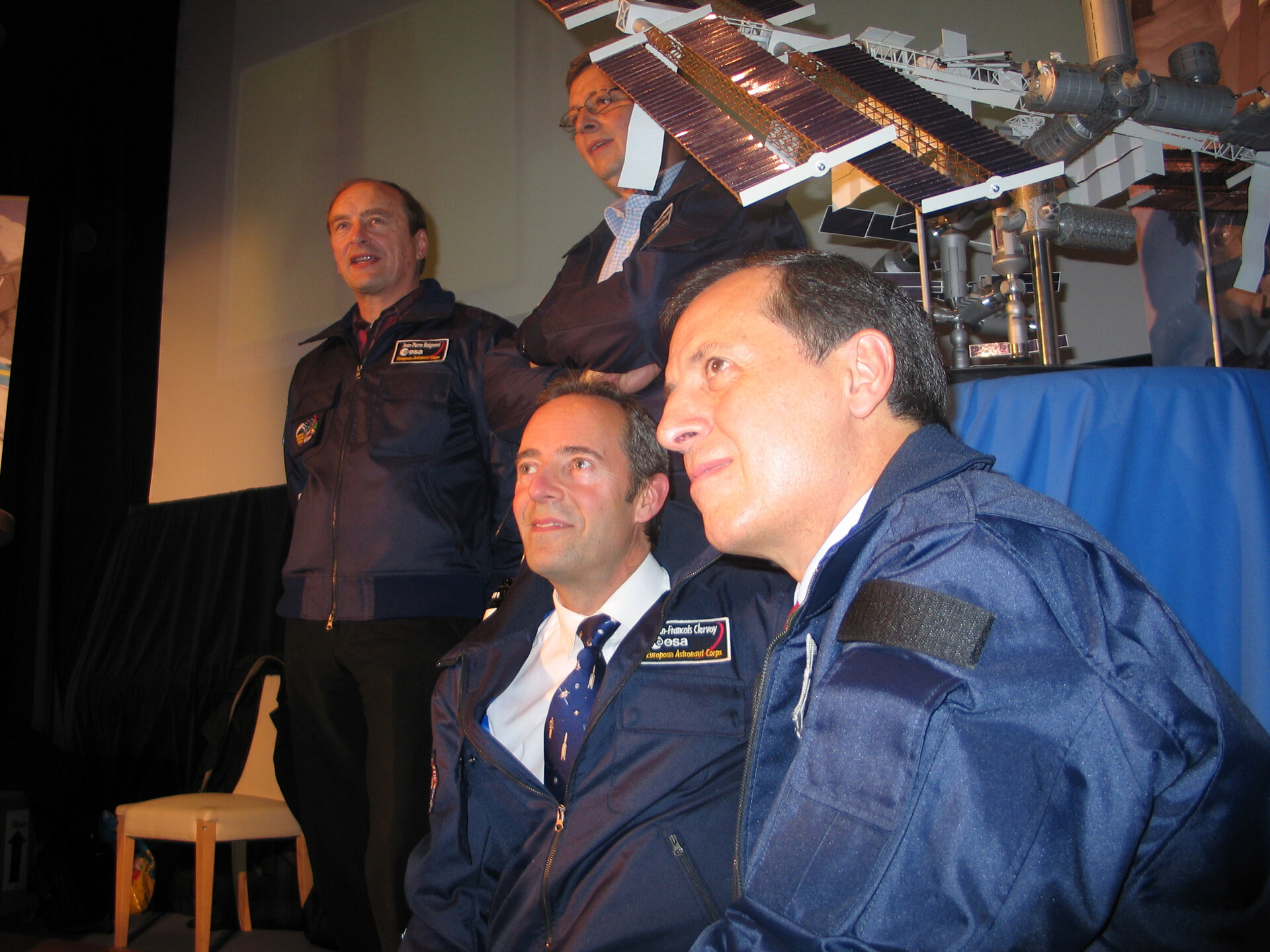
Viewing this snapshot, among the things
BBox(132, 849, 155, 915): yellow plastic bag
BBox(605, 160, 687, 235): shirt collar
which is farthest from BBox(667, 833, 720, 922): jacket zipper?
BBox(132, 849, 155, 915): yellow plastic bag

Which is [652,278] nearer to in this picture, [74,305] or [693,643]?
[693,643]

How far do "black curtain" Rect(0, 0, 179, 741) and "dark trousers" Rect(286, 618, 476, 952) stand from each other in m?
2.43

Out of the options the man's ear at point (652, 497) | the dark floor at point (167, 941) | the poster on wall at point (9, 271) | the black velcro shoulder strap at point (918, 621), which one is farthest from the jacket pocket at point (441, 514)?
the poster on wall at point (9, 271)

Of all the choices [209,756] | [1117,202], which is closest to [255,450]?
[209,756]

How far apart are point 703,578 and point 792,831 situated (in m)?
0.82

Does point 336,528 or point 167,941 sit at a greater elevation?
point 336,528

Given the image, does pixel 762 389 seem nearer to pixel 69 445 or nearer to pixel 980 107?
pixel 980 107

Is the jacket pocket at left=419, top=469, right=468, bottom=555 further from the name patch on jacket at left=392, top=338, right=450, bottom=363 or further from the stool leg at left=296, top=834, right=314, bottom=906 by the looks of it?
the stool leg at left=296, top=834, right=314, bottom=906

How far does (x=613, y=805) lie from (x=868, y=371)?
0.69 meters

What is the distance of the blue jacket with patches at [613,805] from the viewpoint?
1.16 m

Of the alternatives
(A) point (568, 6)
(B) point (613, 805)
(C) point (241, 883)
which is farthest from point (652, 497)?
(C) point (241, 883)

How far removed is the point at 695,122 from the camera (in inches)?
60.5

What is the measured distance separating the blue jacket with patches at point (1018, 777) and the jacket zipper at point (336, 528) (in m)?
1.50

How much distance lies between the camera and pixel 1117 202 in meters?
2.44
